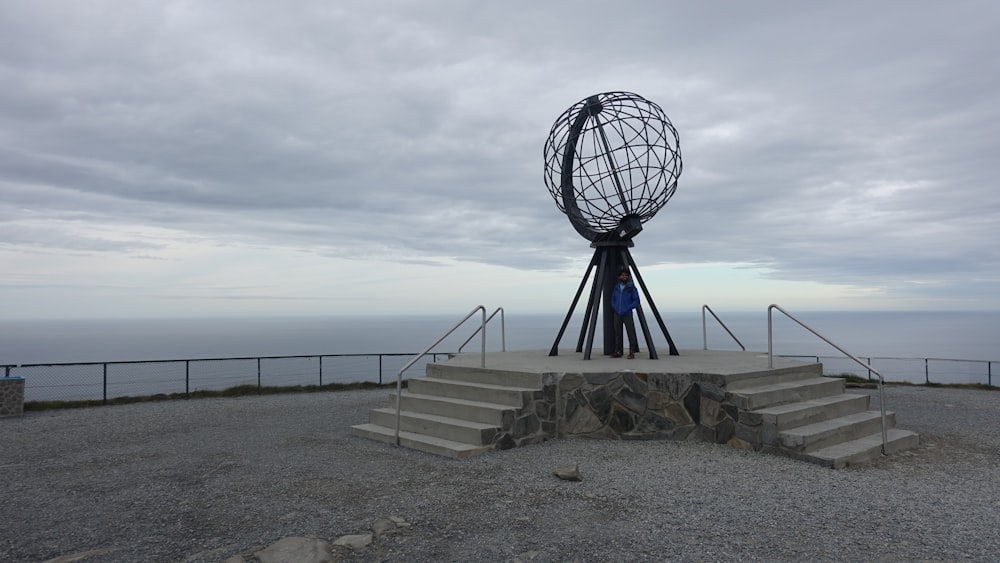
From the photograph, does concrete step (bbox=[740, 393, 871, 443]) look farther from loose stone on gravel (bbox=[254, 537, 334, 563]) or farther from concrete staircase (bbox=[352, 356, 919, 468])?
loose stone on gravel (bbox=[254, 537, 334, 563])

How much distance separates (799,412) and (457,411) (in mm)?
4436

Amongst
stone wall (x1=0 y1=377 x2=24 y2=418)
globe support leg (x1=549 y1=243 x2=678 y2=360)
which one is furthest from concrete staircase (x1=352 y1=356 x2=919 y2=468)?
stone wall (x1=0 y1=377 x2=24 y2=418)

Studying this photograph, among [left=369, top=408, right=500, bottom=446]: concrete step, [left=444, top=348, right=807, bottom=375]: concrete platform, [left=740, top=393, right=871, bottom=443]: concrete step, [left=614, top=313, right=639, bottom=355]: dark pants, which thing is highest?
[left=614, top=313, right=639, bottom=355]: dark pants

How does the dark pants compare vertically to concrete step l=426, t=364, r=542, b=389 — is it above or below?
above

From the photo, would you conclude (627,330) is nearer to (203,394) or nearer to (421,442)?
(421,442)

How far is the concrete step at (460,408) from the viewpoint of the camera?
7551 millimetres

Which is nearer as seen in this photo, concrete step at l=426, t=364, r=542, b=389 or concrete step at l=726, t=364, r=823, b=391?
concrete step at l=726, t=364, r=823, b=391

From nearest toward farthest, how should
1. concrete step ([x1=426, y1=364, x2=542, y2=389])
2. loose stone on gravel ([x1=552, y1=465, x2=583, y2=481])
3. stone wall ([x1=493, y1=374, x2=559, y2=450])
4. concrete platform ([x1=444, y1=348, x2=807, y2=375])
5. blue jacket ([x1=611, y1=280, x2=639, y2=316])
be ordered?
loose stone on gravel ([x1=552, y1=465, x2=583, y2=481]) → stone wall ([x1=493, y1=374, x2=559, y2=450]) → concrete step ([x1=426, y1=364, x2=542, y2=389]) → concrete platform ([x1=444, y1=348, x2=807, y2=375]) → blue jacket ([x1=611, y1=280, x2=639, y2=316])

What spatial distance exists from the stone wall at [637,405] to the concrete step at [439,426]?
1.20 m

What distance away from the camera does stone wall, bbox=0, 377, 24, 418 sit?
10258 millimetres

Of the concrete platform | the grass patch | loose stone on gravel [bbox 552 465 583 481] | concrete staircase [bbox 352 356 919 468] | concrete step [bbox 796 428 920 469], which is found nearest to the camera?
loose stone on gravel [bbox 552 465 583 481]

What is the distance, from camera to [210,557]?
410cm

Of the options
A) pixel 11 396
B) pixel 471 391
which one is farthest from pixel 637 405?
pixel 11 396

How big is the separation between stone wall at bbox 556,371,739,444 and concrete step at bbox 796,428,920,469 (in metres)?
1.36
